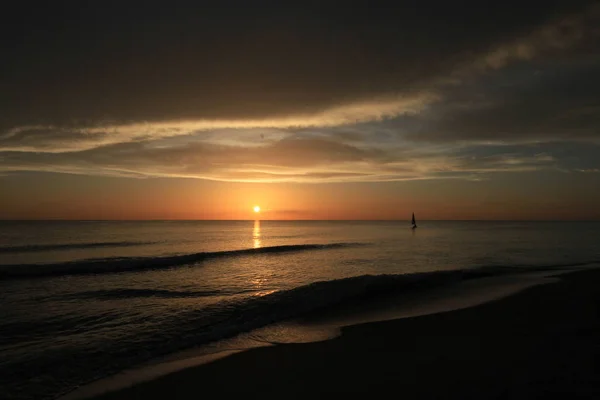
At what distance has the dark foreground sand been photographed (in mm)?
6430

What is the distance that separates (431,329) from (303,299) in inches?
229

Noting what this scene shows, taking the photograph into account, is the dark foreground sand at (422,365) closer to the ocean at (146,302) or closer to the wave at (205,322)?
the wave at (205,322)

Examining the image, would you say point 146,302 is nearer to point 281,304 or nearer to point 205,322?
point 205,322

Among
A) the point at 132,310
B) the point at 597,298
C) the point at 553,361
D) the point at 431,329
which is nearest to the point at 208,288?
the point at 132,310

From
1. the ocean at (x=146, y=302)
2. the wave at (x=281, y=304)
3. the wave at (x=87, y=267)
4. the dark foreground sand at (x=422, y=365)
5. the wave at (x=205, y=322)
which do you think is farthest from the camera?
the wave at (x=87, y=267)

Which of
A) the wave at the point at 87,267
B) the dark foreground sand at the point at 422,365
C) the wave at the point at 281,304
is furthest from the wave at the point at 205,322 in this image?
the wave at the point at 87,267

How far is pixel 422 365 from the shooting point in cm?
761

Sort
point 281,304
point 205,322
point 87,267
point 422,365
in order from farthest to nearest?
1. point 87,267
2. point 281,304
3. point 205,322
4. point 422,365

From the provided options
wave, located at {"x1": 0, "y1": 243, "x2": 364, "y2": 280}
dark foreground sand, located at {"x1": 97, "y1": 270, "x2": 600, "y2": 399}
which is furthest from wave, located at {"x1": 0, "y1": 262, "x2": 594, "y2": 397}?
wave, located at {"x1": 0, "y1": 243, "x2": 364, "y2": 280}

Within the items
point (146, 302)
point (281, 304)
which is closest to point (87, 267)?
point (146, 302)

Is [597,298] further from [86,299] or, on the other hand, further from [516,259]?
[86,299]

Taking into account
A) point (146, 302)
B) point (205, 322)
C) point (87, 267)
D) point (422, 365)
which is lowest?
point (87, 267)

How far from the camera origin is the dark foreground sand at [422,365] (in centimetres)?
643

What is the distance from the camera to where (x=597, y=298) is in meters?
14.2
